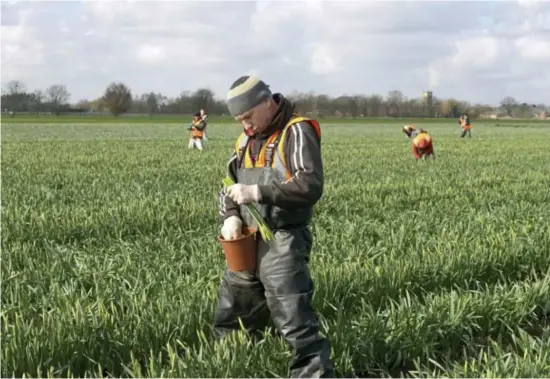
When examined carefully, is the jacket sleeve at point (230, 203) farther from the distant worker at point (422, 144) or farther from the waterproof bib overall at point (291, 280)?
the distant worker at point (422, 144)

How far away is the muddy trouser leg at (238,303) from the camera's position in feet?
12.8

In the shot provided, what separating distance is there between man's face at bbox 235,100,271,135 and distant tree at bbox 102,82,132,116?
9778 cm

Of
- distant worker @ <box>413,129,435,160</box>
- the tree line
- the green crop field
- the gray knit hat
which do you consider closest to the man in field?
the gray knit hat

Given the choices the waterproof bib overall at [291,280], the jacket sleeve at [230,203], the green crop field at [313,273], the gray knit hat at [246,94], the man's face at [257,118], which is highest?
the gray knit hat at [246,94]

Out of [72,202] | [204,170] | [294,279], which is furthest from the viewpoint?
[204,170]

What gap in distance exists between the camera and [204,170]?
47.2 feet

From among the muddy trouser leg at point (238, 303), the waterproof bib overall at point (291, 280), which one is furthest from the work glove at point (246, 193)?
the muddy trouser leg at point (238, 303)

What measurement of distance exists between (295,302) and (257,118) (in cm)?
102

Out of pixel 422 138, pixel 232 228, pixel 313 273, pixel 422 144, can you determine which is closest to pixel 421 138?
pixel 422 138

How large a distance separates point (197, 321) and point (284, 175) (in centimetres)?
113

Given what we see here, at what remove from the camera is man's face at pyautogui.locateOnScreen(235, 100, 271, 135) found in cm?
362

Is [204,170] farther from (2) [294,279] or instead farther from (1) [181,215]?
(2) [294,279]

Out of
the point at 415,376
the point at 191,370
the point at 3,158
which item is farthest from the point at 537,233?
the point at 3,158

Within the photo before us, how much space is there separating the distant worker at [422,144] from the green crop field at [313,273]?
24.5 feet
